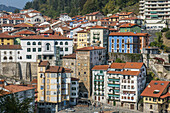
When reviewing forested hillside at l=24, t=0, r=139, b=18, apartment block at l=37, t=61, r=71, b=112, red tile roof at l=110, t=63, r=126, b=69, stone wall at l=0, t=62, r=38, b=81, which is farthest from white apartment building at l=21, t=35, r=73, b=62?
forested hillside at l=24, t=0, r=139, b=18

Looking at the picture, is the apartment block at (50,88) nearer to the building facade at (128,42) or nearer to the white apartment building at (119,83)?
the white apartment building at (119,83)

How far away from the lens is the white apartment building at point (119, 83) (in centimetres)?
7856

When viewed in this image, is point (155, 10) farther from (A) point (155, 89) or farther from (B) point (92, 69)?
(A) point (155, 89)

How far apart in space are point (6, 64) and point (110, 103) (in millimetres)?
28806

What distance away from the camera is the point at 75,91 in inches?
3187

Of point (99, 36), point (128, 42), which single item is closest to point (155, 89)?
point (128, 42)

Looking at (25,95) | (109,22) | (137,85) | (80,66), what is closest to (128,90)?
(137,85)

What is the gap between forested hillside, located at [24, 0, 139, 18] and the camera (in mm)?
144875

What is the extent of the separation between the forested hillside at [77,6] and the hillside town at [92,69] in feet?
116

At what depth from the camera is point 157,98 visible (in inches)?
2913

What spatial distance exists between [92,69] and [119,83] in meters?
7.60

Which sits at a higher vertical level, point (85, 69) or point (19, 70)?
point (85, 69)

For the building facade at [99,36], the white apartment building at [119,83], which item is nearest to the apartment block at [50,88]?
the white apartment building at [119,83]

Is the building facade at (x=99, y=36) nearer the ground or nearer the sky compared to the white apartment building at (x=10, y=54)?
nearer the sky
